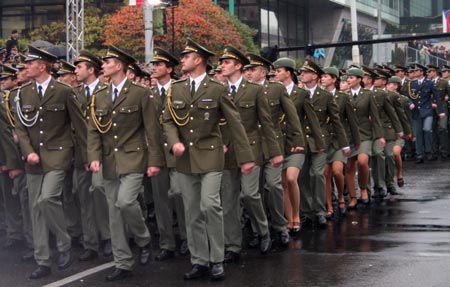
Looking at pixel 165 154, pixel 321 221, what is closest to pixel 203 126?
pixel 165 154

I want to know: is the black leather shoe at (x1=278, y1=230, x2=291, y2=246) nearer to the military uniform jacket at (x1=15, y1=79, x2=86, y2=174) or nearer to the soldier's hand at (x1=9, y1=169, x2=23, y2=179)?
the military uniform jacket at (x1=15, y1=79, x2=86, y2=174)

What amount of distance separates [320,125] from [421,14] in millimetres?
72115

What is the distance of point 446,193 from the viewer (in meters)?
15.7

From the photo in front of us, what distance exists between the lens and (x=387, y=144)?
15883 mm

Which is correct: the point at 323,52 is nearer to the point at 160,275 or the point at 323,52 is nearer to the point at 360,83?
the point at 360,83

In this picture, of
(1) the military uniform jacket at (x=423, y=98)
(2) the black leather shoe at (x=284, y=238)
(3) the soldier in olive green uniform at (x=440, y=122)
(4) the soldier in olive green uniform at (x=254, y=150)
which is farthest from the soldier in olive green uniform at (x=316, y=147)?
(3) the soldier in olive green uniform at (x=440, y=122)

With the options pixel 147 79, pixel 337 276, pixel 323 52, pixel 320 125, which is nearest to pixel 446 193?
pixel 320 125

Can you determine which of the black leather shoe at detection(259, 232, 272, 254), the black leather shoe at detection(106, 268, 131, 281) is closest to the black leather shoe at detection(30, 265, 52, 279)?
the black leather shoe at detection(106, 268, 131, 281)

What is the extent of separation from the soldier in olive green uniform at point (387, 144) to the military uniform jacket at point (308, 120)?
352 cm

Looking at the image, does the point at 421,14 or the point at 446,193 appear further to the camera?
the point at 421,14

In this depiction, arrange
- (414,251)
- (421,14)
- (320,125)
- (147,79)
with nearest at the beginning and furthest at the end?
(414,251), (320,125), (147,79), (421,14)

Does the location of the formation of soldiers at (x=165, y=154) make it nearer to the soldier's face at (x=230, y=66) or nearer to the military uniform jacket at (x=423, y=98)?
the soldier's face at (x=230, y=66)

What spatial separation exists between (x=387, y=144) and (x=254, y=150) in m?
6.31

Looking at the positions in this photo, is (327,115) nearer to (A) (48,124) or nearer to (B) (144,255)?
(B) (144,255)
